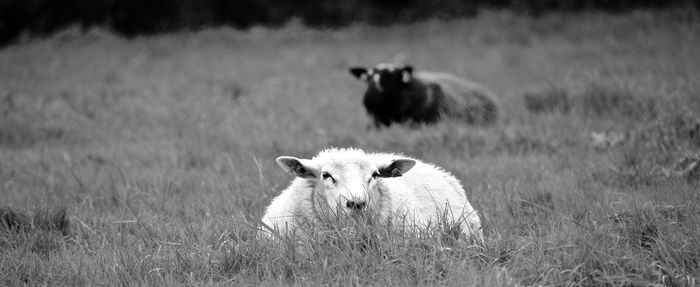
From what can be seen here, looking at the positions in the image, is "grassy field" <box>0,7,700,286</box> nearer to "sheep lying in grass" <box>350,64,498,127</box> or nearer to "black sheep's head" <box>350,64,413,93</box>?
"sheep lying in grass" <box>350,64,498,127</box>

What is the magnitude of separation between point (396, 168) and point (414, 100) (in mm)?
5607

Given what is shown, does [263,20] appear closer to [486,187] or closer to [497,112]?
[497,112]

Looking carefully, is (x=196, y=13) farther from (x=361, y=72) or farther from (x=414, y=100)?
(x=414, y=100)

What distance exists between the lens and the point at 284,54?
1667cm

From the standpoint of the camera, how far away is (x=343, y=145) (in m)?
7.89

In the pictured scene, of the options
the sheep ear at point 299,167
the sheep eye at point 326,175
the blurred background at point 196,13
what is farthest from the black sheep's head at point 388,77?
the blurred background at point 196,13

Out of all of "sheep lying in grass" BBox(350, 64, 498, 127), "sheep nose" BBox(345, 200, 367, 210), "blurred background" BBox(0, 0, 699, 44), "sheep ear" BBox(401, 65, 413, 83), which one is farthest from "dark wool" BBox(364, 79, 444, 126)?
"blurred background" BBox(0, 0, 699, 44)

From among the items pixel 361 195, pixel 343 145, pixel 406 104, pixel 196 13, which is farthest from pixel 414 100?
pixel 196 13

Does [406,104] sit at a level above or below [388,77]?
below

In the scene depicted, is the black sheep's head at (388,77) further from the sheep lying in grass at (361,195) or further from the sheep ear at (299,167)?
the sheep ear at (299,167)

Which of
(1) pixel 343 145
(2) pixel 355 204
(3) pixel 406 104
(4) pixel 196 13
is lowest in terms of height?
(4) pixel 196 13

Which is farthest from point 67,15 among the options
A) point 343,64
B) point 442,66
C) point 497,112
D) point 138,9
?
point 497,112

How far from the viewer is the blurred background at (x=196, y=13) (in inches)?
816

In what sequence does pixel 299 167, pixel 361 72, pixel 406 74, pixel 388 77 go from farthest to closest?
1. pixel 361 72
2. pixel 406 74
3. pixel 388 77
4. pixel 299 167
